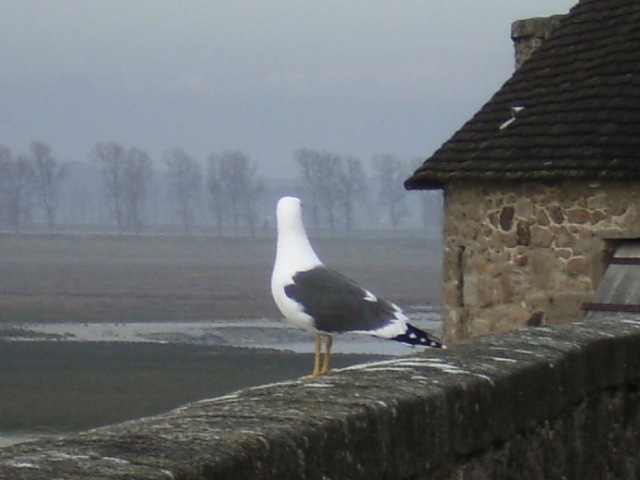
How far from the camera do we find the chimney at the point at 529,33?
46.7 ft

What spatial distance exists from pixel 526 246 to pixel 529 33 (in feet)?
12.6

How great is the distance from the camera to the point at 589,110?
11.6 m

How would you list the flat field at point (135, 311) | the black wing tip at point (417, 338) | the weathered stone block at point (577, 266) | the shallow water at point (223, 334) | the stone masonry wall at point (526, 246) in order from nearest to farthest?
the black wing tip at point (417, 338) < the stone masonry wall at point (526, 246) < the weathered stone block at point (577, 266) < the flat field at point (135, 311) < the shallow water at point (223, 334)

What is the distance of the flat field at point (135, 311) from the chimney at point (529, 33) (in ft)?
30.9

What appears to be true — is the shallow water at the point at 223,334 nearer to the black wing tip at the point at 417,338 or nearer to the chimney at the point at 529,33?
the chimney at the point at 529,33

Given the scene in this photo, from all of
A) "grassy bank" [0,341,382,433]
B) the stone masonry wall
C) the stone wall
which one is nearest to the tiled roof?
the stone masonry wall

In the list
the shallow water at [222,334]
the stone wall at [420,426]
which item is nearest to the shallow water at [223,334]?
the shallow water at [222,334]

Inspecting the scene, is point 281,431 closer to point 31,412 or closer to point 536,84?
point 536,84

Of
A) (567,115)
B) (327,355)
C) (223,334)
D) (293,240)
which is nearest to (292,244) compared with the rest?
(293,240)

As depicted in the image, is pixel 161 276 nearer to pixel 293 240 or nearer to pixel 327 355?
pixel 293 240

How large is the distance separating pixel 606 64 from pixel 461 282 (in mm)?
2459

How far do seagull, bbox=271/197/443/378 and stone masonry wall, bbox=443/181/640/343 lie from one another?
5610mm

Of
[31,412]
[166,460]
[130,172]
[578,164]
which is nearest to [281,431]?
[166,460]

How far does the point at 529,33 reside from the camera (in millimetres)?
14406
